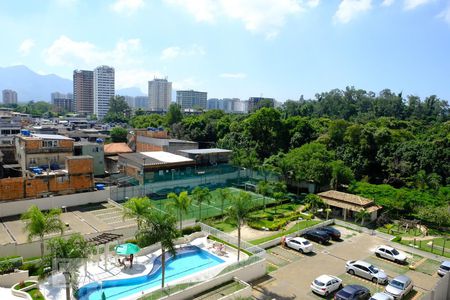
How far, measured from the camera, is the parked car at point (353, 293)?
17.2 metres

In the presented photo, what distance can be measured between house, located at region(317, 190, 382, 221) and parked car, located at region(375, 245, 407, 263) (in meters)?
6.66

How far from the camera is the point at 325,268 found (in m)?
21.7

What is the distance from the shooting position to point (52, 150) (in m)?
37.0

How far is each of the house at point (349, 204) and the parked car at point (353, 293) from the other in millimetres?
13443

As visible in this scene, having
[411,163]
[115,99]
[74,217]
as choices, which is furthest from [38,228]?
[115,99]

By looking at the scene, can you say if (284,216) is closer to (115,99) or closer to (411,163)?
(411,163)

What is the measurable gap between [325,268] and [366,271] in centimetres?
242

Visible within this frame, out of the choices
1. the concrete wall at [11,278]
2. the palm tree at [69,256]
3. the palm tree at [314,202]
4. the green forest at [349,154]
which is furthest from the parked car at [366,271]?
the concrete wall at [11,278]

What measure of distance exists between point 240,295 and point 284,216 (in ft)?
48.3

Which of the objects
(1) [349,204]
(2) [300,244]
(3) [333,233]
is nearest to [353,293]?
(2) [300,244]

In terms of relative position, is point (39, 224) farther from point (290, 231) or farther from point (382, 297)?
point (382, 297)

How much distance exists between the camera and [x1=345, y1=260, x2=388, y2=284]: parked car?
19.9 m

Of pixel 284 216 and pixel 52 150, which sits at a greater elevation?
pixel 52 150

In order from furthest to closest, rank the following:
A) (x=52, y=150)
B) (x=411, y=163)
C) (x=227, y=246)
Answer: (x=411, y=163)
(x=52, y=150)
(x=227, y=246)
